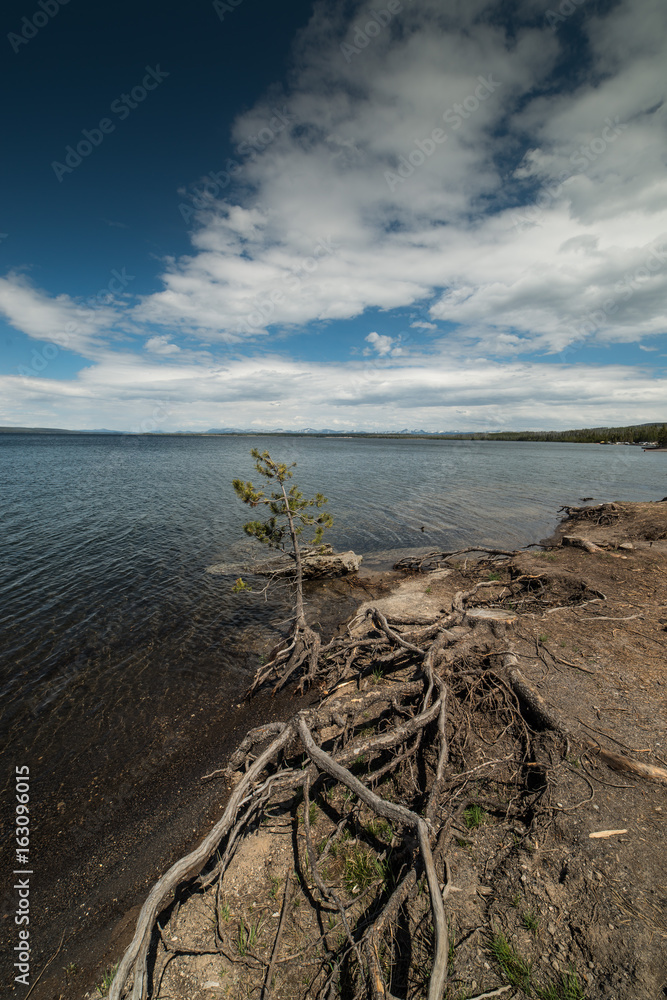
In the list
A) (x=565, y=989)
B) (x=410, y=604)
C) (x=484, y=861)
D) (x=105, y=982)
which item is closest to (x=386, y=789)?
(x=484, y=861)

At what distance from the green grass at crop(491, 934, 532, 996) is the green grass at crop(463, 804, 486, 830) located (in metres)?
1.59

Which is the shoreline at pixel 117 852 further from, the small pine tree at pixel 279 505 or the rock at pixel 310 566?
the rock at pixel 310 566

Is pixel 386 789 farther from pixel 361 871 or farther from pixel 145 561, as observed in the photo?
pixel 145 561

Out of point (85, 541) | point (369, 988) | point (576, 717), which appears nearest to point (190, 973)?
point (369, 988)

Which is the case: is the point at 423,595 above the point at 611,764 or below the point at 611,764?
below

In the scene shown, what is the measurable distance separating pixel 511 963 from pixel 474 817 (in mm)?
1925

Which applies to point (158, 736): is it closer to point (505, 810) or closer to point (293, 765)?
point (293, 765)

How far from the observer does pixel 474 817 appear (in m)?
6.26

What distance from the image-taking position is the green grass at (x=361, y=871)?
575 centimetres

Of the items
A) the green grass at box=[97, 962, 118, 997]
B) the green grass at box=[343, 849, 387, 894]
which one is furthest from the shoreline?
the green grass at box=[343, 849, 387, 894]

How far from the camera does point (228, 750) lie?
392 inches

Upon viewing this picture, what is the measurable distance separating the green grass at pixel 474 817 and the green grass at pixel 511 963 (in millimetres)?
1592

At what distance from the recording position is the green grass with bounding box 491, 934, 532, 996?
13.7 feet

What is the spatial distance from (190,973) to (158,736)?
6.06 m
